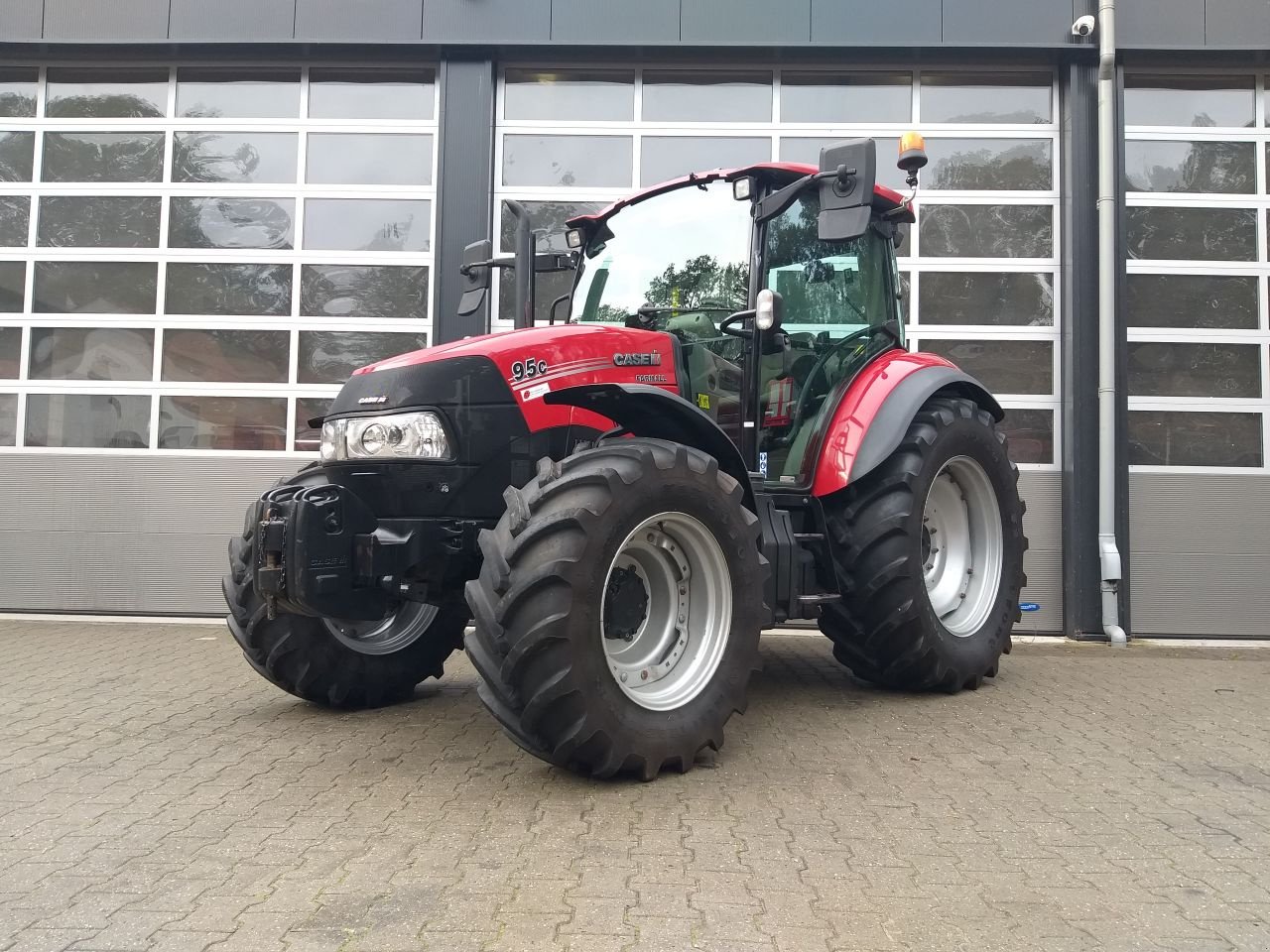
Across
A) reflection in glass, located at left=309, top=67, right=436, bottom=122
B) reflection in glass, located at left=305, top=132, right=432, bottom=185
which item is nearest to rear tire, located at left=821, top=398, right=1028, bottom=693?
reflection in glass, located at left=305, top=132, right=432, bottom=185

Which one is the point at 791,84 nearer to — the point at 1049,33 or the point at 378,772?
the point at 1049,33

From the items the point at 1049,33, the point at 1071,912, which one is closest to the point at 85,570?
the point at 1071,912

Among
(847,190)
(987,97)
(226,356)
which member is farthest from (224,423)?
(987,97)

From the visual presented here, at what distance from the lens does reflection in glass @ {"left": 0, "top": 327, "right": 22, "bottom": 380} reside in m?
7.95

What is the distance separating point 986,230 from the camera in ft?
25.6

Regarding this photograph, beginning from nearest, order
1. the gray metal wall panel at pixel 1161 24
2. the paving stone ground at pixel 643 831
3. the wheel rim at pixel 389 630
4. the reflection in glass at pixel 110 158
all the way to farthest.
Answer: the paving stone ground at pixel 643 831 → the wheel rim at pixel 389 630 → the gray metal wall panel at pixel 1161 24 → the reflection in glass at pixel 110 158

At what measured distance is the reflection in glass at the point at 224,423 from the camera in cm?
777

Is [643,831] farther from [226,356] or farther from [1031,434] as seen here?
[226,356]

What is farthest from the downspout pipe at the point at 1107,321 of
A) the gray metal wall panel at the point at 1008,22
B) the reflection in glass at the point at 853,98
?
the reflection in glass at the point at 853,98

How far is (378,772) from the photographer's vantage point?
339 cm

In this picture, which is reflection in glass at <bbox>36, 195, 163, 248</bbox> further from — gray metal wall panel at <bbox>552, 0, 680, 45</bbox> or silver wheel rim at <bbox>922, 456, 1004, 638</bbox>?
silver wheel rim at <bbox>922, 456, 1004, 638</bbox>

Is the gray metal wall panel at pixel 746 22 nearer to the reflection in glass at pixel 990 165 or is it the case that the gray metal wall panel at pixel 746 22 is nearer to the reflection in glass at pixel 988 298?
the reflection in glass at pixel 990 165

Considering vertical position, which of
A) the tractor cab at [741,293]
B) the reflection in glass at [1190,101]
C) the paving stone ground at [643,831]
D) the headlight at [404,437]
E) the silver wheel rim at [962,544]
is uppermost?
the reflection in glass at [1190,101]

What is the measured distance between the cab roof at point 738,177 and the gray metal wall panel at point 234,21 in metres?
4.55
